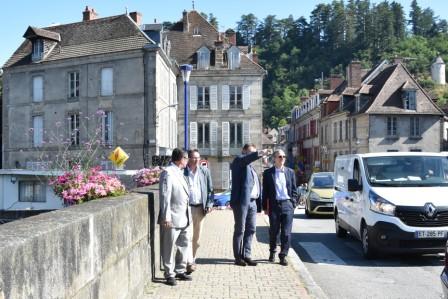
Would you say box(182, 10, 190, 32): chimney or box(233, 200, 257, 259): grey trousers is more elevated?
box(182, 10, 190, 32): chimney

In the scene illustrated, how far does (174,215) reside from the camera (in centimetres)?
711

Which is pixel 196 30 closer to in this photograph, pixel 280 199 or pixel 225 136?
pixel 225 136

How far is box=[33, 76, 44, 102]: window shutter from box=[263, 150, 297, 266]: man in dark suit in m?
34.0

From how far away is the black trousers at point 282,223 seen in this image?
9.10 meters

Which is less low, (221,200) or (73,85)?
(73,85)

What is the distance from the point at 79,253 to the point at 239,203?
4998 millimetres

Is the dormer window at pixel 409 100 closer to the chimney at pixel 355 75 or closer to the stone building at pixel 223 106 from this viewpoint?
the chimney at pixel 355 75

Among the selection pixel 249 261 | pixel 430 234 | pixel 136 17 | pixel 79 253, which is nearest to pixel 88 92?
pixel 136 17

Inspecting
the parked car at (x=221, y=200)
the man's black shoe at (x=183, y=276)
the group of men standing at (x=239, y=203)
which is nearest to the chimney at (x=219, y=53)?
the parked car at (x=221, y=200)

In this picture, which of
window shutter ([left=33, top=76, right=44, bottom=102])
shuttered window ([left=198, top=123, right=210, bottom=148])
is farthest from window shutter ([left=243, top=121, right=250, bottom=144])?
window shutter ([left=33, top=76, right=44, bottom=102])

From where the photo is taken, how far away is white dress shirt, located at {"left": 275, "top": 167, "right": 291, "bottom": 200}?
919 centimetres

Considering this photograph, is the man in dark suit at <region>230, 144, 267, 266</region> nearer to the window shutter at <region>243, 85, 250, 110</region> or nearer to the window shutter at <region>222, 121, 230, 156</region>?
the window shutter at <region>222, 121, 230, 156</region>

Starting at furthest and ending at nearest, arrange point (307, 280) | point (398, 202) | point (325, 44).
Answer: point (325, 44) < point (398, 202) < point (307, 280)

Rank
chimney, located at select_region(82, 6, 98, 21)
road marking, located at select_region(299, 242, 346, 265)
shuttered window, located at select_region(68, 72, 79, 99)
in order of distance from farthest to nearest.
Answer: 1. chimney, located at select_region(82, 6, 98, 21)
2. shuttered window, located at select_region(68, 72, 79, 99)
3. road marking, located at select_region(299, 242, 346, 265)
